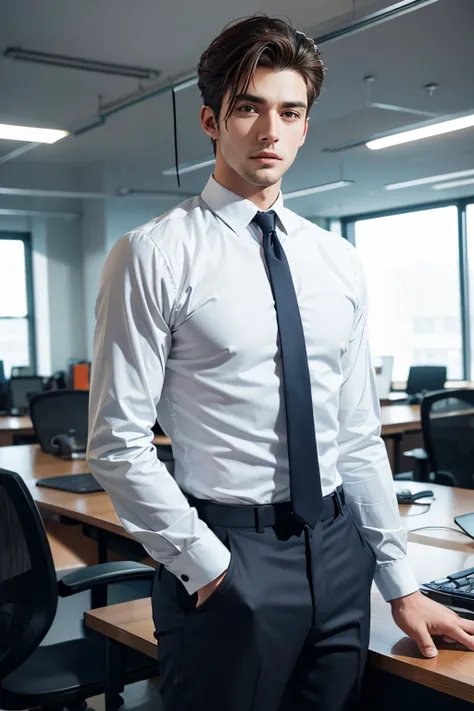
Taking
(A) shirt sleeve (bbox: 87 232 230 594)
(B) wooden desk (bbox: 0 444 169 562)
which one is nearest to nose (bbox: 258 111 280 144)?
(A) shirt sleeve (bbox: 87 232 230 594)

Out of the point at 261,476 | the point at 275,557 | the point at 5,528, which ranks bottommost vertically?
the point at 5,528

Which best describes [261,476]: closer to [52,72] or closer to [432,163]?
[52,72]

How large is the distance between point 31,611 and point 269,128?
4.52 feet

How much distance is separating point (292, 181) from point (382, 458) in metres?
9.81

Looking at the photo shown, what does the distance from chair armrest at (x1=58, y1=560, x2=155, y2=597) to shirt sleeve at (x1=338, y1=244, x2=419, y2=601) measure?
92 centimetres

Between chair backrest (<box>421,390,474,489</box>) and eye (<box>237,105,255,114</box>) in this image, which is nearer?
eye (<box>237,105,255,114</box>)

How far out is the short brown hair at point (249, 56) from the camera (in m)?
1.24

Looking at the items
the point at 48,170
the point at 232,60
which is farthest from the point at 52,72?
the point at 232,60

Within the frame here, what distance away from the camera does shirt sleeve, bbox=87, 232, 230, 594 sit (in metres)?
1.17

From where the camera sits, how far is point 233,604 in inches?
45.8

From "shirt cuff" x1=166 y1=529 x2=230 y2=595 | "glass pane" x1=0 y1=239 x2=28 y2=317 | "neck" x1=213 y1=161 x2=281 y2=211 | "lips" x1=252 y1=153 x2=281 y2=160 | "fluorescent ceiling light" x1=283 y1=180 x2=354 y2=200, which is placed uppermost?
"fluorescent ceiling light" x1=283 y1=180 x2=354 y2=200

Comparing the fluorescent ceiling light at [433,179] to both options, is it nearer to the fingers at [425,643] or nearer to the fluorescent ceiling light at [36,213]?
the fluorescent ceiling light at [36,213]

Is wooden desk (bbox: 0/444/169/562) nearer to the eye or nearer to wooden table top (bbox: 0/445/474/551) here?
wooden table top (bbox: 0/445/474/551)

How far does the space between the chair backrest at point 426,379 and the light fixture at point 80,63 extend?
4.19 metres
